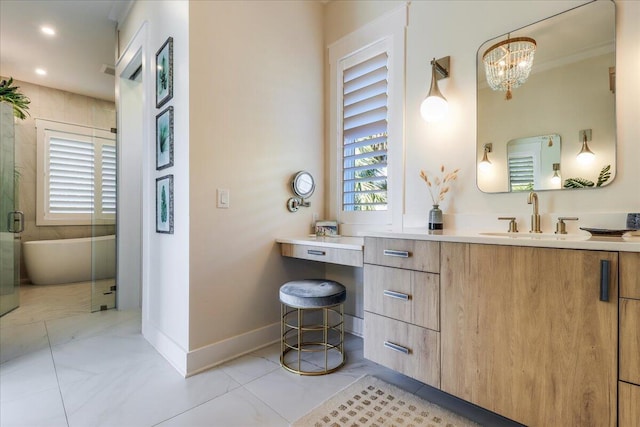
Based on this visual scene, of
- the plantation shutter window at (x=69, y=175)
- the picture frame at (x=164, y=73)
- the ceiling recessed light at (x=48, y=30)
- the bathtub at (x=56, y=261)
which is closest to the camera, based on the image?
the picture frame at (x=164, y=73)


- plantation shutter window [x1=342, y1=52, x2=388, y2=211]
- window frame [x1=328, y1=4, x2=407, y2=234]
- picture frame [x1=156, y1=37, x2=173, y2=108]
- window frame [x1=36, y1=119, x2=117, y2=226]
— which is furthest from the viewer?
window frame [x1=36, y1=119, x2=117, y2=226]

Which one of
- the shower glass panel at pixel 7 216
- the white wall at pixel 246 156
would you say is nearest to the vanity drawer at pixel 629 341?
the white wall at pixel 246 156

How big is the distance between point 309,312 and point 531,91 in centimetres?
217

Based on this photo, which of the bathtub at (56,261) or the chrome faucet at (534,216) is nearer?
the chrome faucet at (534,216)

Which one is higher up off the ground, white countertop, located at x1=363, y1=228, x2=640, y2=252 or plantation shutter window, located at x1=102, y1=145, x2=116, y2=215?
plantation shutter window, located at x1=102, y1=145, x2=116, y2=215

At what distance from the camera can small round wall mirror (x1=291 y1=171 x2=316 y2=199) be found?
246cm

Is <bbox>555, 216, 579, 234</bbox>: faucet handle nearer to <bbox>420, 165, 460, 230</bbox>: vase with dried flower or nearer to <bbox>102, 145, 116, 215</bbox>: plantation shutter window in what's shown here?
<bbox>420, 165, 460, 230</bbox>: vase with dried flower

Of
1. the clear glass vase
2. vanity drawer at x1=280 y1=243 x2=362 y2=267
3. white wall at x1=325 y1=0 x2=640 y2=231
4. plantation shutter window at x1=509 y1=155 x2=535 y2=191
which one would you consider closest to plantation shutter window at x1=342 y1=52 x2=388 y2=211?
white wall at x1=325 y1=0 x2=640 y2=231

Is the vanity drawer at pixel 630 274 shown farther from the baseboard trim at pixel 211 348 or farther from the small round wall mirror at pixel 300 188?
the small round wall mirror at pixel 300 188

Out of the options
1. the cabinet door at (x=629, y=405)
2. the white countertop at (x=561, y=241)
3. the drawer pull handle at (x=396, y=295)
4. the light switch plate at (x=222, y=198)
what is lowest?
the cabinet door at (x=629, y=405)

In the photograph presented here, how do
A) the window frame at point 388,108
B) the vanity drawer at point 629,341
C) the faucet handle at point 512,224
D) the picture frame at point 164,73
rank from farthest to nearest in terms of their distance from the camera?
the window frame at point 388,108 < the picture frame at point 164,73 < the faucet handle at point 512,224 < the vanity drawer at point 629,341

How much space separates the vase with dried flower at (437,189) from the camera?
75.4 inches

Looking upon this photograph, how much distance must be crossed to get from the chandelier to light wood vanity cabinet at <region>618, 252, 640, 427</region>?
1137mm

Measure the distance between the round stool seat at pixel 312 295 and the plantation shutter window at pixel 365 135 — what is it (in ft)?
2.59
